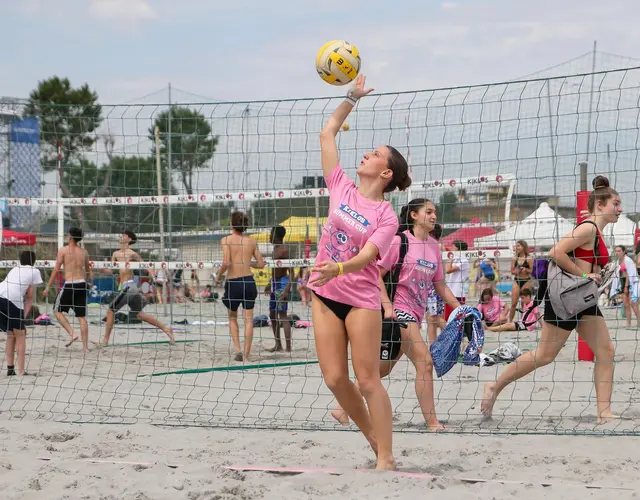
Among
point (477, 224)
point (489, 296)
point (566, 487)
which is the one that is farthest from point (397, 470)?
point (489, 296)

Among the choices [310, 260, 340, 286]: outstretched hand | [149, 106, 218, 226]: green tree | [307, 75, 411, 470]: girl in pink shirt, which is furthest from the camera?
[149, 106, 218, 226]: green tree

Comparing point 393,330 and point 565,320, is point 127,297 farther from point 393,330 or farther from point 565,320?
point 565,320

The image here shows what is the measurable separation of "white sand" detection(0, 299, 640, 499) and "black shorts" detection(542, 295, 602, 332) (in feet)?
1.95

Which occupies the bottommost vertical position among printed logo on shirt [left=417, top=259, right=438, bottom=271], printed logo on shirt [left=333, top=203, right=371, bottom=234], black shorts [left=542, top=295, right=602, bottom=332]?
black shorts [left=542, top=295, right=602, bottom=332]

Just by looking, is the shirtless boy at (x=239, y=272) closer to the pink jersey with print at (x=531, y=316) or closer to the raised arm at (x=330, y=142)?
the pink jersey with print at (x=531, y=316)

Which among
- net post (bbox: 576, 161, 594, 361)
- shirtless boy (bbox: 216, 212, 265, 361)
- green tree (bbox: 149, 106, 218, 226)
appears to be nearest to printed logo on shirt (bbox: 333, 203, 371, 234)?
green tree (bbox: 149, 106, 218, 226)

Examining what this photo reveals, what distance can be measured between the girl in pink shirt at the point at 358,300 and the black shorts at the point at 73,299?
5756mm

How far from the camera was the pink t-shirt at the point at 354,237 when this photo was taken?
366 centimetres

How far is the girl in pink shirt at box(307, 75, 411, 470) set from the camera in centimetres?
365

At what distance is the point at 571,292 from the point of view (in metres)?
4.84

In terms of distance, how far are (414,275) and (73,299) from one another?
17.2 ft

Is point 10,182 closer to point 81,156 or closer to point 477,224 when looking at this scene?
point 81,156

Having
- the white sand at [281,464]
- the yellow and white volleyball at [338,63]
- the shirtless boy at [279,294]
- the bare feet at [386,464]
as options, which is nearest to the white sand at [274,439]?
the white sand at [281,464]

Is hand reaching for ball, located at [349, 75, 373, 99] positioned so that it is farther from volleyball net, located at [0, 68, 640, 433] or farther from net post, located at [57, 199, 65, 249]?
net post, located at [57, 199, 65, 249]
